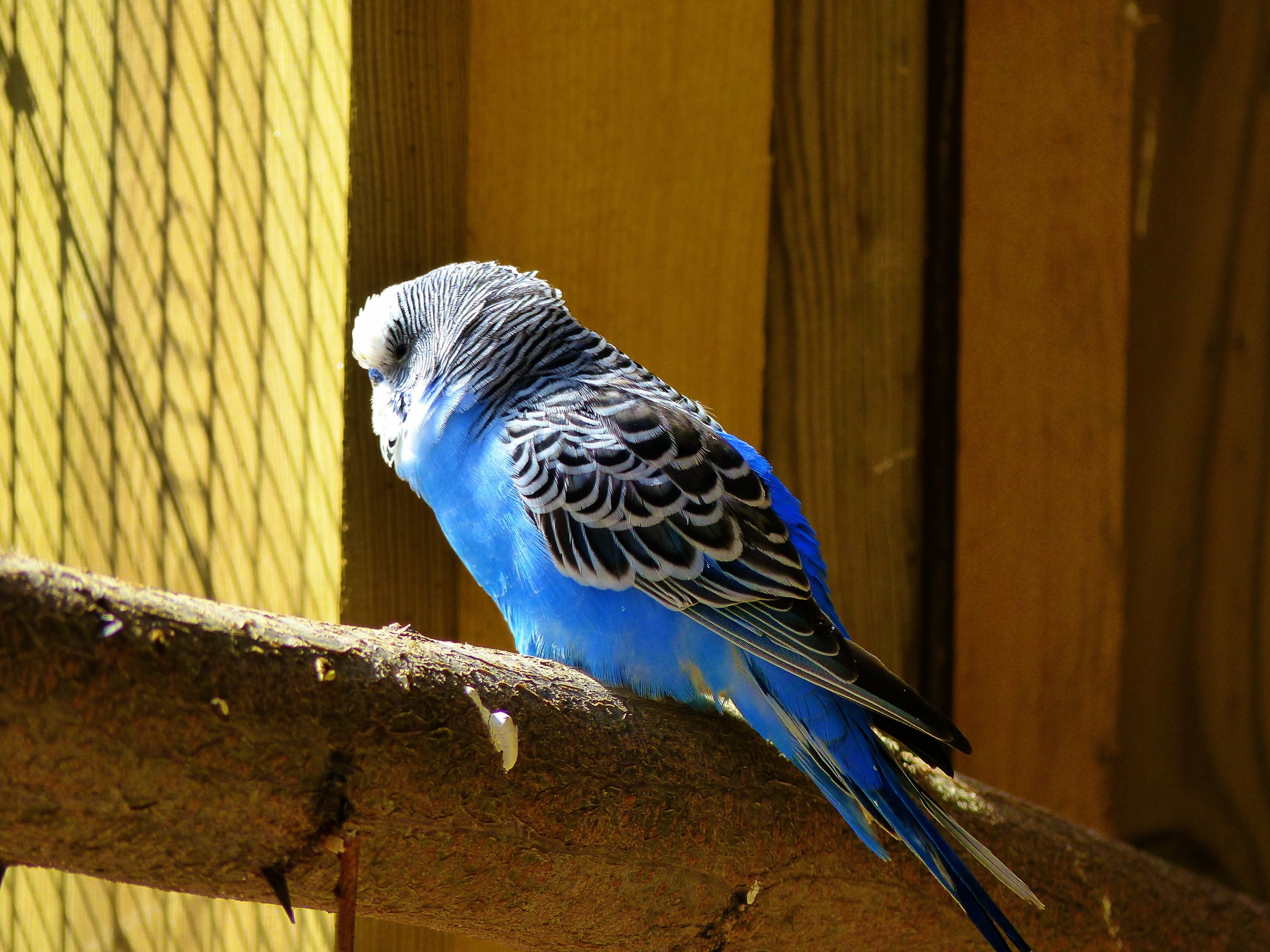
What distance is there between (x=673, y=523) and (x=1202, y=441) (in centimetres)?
207

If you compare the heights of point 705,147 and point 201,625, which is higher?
point 705,147

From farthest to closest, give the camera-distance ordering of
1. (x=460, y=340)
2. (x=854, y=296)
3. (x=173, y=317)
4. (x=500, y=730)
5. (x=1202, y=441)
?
1. (x=1202, y=441)
2. (x=854, y=296)
3. (x=173, y=317)
4. (x=460, y=340)
5. (x=500, y=730)

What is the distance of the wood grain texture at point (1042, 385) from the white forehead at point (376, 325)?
5.29 ft

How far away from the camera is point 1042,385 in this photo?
3.23m

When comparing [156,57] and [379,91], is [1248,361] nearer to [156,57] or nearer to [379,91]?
[379,91]

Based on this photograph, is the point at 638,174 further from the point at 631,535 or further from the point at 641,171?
the point at 631,535

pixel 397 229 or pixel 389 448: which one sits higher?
pixel 397 229

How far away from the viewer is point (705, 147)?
2.79 m

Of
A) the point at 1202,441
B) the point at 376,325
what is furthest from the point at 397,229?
the point at 1202,441

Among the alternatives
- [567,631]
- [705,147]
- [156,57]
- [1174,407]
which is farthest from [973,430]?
[156,57]

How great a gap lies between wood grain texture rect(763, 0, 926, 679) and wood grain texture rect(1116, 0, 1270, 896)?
0.77 meters

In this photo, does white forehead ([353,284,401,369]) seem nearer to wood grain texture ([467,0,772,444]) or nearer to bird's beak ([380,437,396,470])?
bird's beak ([380,437,396,470])

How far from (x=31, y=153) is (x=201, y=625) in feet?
6.56

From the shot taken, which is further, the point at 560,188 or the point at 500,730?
the point at 560,188
